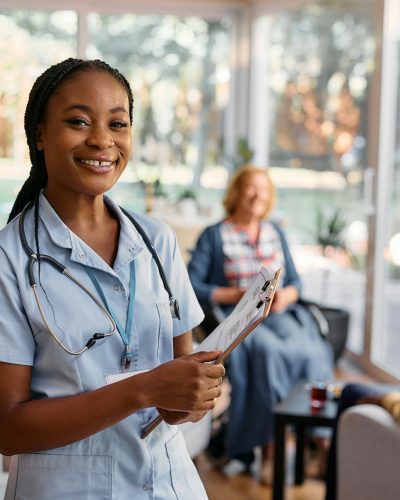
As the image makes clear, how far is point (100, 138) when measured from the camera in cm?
121

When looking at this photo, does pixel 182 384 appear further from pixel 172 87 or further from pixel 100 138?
pixel 172 87

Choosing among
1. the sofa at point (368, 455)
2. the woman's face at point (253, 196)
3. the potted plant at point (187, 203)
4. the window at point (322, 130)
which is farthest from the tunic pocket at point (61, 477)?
the potted plant at point (187, 203)

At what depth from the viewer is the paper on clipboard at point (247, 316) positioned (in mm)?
1124

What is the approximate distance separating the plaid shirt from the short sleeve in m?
2.85

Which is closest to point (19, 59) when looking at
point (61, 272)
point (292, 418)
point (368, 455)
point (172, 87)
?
point (172, 87)

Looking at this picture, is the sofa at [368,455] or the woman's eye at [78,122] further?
the sofa at [368,455]

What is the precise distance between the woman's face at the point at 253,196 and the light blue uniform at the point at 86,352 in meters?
2.77

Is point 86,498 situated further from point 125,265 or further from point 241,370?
point 241,370

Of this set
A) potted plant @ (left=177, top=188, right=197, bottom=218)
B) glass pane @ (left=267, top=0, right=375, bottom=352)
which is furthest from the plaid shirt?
potted plant @ (left=177, top=188, right=197, bottom=218)

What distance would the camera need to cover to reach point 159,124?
6.49 meters

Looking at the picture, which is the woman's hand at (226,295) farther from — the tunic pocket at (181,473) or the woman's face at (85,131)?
the woman's face at (85,131)

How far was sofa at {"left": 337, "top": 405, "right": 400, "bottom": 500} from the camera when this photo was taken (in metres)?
2.40

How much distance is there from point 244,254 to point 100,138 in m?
2.85

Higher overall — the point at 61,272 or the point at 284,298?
the point at 61,272
